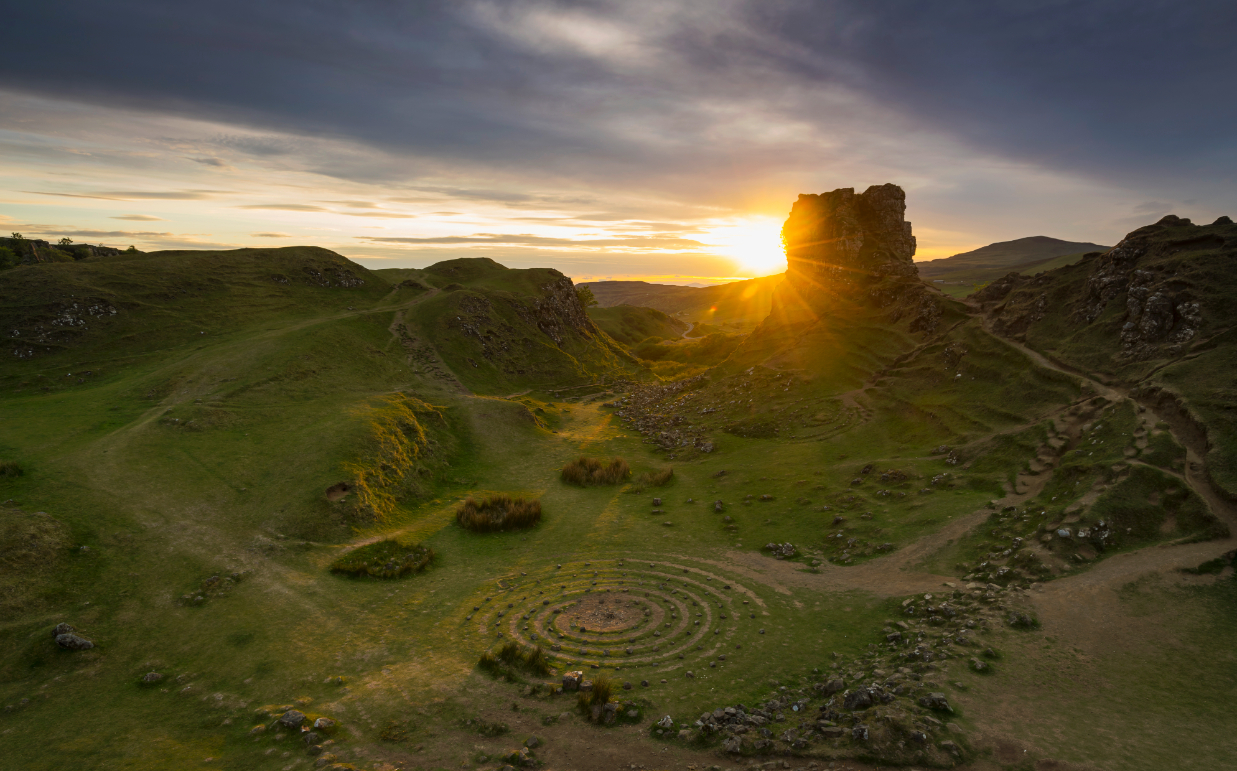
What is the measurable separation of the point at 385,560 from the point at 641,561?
1790cm

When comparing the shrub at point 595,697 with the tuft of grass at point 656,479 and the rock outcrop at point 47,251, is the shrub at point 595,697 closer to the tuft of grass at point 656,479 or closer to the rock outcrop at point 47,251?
the tuft of grass at point 656,479

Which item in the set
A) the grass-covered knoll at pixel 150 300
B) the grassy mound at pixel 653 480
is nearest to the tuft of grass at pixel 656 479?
the grassy mound at pixel 653 480

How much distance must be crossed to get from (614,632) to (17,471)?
147 ft

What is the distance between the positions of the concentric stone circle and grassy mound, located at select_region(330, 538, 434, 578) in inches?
258

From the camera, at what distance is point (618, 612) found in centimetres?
3188

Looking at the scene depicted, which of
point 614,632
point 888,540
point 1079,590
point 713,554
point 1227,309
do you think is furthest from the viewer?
point 1227,309

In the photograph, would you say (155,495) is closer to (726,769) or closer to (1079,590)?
(726,769)

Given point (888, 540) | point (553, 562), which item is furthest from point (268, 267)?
point (888, 540)

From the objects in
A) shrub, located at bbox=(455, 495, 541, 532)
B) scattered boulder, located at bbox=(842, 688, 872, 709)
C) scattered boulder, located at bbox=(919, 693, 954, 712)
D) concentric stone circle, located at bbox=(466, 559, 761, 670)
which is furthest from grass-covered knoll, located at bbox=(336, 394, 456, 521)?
scattered boulder, located at bbox=(919, 693, 954, 712)

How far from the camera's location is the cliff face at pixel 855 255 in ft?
290

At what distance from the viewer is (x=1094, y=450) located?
37.8m

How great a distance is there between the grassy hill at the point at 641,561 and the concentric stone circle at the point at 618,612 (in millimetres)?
234

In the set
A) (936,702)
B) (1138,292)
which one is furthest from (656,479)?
(1138,292)

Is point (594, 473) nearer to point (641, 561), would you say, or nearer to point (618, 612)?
point (641, 561)
